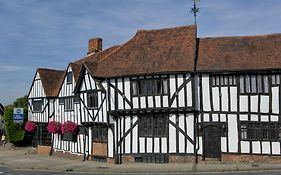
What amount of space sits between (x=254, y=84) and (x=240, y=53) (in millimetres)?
2539

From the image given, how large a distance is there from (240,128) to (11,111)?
24558 millimetres

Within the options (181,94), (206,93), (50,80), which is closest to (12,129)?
(50,80)

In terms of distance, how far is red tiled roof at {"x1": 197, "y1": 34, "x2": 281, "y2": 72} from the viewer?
23.5 metres

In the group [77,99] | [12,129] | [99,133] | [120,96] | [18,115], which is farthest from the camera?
[12,129]

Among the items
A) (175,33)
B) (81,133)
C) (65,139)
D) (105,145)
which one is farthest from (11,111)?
(175,33)

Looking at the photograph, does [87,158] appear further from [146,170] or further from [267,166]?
[267,166]

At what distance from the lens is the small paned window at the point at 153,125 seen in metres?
24.7

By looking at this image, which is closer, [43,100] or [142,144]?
[142,144]

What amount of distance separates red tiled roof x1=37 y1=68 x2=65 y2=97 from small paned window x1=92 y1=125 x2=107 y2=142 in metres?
8.16

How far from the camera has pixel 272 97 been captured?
2316 cm

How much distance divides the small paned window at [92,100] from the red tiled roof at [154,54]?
1.74 metres

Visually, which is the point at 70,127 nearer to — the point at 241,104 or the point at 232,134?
the point at 232,134

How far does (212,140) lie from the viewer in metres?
24.1

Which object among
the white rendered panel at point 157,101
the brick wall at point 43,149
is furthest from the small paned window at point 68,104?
the white rendered panel at point 157,101
